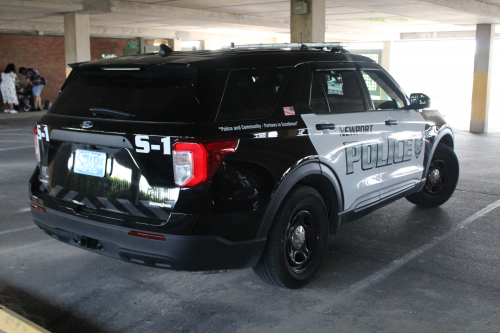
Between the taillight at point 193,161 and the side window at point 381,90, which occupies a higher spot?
the side window at point 381,90

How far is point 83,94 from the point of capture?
3545 millimetres

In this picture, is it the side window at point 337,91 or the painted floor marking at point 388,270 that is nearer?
the painted floor marking at point 388,270

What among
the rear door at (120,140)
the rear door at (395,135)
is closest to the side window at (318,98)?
the rear door at (395,135)

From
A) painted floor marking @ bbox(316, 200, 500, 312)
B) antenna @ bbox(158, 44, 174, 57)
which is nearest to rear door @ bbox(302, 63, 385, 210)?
painted floor marking @ bbox(316, 200, 500, 312)

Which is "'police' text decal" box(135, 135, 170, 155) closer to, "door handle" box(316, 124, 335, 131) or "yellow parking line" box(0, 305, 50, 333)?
"yellow parking line" box(0, 305, 50, 333)

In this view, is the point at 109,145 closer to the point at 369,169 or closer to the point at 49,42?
the point at 369,169

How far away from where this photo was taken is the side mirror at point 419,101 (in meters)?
5.00

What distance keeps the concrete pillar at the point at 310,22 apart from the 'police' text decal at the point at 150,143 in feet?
23.7

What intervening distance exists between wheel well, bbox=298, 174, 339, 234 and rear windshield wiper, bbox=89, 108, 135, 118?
134 cm

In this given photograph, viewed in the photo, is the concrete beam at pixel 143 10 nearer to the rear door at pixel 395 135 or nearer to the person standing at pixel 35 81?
the person standing at pixel 35 81

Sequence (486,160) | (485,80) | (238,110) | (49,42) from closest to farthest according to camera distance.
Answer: (238,110) < (486,160) < (485,80) < (49,42)

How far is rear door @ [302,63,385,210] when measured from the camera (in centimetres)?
379

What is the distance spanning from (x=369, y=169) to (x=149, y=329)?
2230mm

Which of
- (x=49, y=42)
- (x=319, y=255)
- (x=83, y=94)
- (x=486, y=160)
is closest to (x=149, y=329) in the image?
(x=319, y=255)
